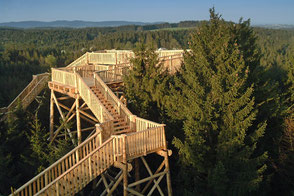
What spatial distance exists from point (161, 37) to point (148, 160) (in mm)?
112400

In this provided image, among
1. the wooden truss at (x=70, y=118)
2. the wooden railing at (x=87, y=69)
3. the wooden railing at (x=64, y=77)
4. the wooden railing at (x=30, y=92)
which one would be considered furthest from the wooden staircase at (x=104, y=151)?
the wooden railing at (x=30, y=92)

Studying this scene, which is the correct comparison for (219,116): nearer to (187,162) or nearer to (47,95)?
(187,162)

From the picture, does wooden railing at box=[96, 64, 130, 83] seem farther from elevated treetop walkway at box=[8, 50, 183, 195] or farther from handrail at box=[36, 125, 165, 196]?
handrail at box=[36, 125, 165, 196]

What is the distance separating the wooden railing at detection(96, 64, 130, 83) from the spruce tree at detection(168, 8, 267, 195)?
4.57 m

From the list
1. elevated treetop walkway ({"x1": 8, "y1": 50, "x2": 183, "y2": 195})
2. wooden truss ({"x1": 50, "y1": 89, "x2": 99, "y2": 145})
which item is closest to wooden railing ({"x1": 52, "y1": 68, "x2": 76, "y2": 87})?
elevated treetop walkway ({"x1": 8, "y1": 50, "x2": 183, "y2": 195})

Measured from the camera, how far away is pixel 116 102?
13797mm

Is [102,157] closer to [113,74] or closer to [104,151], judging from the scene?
[104,151]

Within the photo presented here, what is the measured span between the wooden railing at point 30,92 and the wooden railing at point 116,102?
25.8ft

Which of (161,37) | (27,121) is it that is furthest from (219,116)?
(161,37)

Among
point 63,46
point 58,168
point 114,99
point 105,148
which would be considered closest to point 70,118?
point 114,99

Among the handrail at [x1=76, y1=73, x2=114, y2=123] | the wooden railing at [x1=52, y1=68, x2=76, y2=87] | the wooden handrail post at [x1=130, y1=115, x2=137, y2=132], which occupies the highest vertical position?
the wooden railing at [x1=52, y1=68, x2=76, y2=87]

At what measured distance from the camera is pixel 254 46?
16.4 metres

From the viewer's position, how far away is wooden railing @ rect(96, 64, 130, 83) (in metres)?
16.4

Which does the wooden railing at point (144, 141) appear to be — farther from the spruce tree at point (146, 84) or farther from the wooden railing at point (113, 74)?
the wooden railing at point (113, 74)
